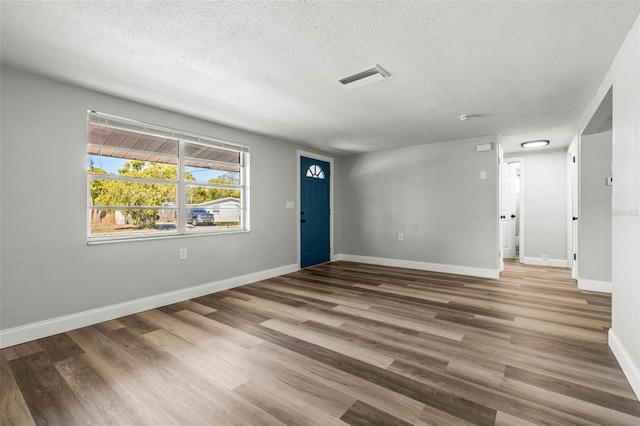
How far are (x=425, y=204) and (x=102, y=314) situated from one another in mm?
5148

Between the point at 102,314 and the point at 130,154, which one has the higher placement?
the point at 130,154

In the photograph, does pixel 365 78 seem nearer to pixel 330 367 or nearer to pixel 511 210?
pixel 330 367

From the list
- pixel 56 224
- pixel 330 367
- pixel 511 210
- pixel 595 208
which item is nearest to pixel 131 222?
pixel 56 224

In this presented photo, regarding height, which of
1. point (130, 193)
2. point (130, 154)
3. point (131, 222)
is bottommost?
point (131, 222)

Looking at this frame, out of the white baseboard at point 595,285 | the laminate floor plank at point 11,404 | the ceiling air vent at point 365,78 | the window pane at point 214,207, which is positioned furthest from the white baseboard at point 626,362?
the window pane at point 214,207

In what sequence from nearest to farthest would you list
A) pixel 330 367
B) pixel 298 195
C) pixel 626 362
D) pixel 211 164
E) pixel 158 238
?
pixel 626 362 < pixel 330 367 < pixel 158 238 < pixel 211 164 < pixel 298 195

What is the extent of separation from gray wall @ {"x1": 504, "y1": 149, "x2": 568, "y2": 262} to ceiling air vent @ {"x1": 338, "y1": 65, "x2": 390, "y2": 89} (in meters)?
4.98

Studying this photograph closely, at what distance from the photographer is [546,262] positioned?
18.9 ft

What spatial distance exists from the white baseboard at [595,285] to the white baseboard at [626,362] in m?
2.10

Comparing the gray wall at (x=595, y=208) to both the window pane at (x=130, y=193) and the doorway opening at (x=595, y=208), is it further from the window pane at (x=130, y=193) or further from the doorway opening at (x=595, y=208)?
the window pane at (x=130, y=193)

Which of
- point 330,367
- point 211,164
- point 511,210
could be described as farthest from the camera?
point 511,210

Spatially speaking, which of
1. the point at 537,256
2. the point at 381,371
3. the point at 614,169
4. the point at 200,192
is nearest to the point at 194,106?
the point at 200,192

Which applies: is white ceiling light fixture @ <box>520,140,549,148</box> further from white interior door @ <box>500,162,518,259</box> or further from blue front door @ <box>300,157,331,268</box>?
blue front door @ <box>300,157,331,268</box>

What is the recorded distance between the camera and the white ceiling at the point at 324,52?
1.79 meters
